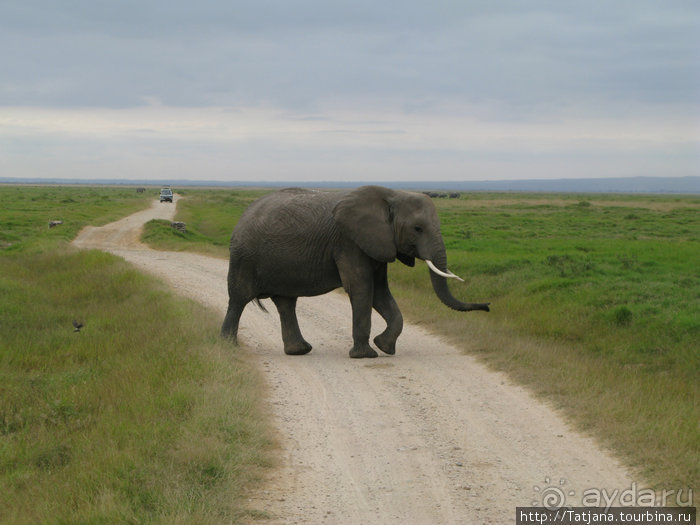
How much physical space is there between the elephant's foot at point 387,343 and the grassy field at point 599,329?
1.36 metres

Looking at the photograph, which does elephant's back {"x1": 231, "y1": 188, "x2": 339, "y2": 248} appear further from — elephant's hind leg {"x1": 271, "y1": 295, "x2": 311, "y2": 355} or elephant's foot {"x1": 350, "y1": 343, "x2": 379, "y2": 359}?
elephant's foot {"x1": 350, "y1": 343, "x2": 379, "y2": 359}

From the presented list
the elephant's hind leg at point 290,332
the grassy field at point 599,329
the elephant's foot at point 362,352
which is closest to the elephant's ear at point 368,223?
the elephant's foot at point 362,352

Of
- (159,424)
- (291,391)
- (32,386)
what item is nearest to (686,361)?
(291,391)

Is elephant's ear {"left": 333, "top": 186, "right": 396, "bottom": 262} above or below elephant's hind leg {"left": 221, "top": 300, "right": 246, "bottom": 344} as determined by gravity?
above

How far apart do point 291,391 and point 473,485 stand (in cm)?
395

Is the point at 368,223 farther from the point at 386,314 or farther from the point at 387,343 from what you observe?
the point at 387,343

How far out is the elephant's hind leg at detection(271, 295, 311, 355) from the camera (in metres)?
13.1

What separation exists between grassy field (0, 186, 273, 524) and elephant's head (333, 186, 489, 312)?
2777 mm

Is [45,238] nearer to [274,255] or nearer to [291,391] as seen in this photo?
[274,255]

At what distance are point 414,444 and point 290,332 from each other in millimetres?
5246

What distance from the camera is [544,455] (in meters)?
7.82

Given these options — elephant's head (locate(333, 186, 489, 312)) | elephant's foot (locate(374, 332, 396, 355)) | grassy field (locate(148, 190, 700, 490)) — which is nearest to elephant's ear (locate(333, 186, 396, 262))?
elephant's head (locate(333, 186, 489, 312))

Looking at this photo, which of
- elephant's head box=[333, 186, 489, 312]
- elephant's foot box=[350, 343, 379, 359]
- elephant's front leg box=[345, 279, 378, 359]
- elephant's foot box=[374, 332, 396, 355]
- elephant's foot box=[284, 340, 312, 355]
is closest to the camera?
elephant's head box=[333, 186, 489, 312]

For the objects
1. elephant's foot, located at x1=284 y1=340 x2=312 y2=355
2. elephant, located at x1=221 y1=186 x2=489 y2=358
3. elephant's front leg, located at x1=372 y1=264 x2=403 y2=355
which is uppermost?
elephant, located at x1=221 y1=186 x2=489 y2=358
